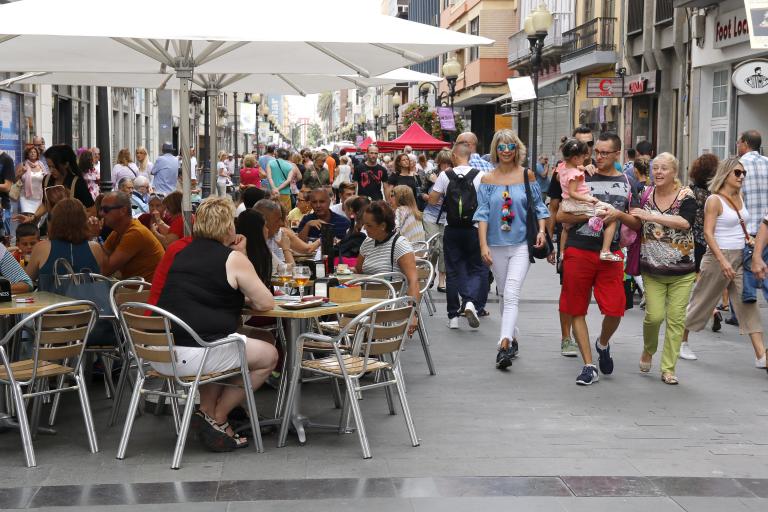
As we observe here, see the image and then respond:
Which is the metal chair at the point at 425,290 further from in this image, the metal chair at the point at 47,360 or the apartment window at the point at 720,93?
the apartment window at the point at 720,93

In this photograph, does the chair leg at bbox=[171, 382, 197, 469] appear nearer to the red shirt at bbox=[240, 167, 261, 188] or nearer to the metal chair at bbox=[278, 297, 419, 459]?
the metal chair at bbox=[278, 297, 419, 459]

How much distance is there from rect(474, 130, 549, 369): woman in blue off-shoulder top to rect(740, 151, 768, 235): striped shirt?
8.94 ft

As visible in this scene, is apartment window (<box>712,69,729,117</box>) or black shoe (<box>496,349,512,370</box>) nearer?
black shoe (<box>496,349,512,370</box>)

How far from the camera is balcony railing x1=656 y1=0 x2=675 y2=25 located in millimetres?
23397

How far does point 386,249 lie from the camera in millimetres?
8586

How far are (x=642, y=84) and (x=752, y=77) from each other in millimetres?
9374

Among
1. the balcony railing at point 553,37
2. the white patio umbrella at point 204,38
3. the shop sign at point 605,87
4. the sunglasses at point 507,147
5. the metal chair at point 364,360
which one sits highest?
the balcony railing at point 553,37

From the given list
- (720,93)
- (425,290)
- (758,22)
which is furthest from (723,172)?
(720,93)

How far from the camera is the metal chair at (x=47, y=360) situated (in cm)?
605

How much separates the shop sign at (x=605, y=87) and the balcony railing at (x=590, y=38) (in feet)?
9.32

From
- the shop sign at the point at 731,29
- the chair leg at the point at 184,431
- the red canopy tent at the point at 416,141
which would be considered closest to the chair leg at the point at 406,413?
the chair leg at the point at 184,431

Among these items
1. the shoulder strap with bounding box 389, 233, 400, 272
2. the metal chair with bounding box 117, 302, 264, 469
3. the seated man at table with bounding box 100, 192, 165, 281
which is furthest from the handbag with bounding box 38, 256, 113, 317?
the shoulder strap with bounding box 389, 233, 400, 272

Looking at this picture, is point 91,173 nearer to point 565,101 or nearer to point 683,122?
point 683,122

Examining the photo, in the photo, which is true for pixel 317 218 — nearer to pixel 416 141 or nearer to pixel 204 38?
A: pixel 204 38
